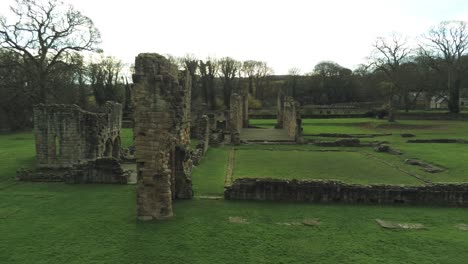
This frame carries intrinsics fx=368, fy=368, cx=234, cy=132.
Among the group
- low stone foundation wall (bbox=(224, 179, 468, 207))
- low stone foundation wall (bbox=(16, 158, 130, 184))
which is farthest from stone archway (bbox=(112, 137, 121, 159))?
low stone foundation wall (bbox=(224, 179, 468, 207))

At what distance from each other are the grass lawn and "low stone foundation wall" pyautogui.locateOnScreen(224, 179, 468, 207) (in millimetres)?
401

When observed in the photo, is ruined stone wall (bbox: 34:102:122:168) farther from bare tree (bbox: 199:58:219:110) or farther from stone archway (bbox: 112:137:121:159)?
bare tree (bbox: 199:58:219:110)

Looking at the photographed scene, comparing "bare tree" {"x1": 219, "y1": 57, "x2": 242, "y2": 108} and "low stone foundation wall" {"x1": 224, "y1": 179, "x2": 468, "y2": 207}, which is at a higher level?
"bare tree" {"x1": 219, "y1": 57, "x2": 242, "y2": 108}

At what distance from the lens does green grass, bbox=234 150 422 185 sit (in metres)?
14.8

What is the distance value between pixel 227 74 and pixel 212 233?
59.7 meters

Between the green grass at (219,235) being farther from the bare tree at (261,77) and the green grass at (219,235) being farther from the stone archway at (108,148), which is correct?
the bare tree at (261,77)

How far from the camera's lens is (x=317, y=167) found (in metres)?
17.2

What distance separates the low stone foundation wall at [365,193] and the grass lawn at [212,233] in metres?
0.40

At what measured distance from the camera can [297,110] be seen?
28.2 metres

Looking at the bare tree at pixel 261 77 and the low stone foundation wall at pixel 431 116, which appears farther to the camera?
the bare tree at pixel 261 77

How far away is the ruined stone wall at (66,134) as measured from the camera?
17.5 metres

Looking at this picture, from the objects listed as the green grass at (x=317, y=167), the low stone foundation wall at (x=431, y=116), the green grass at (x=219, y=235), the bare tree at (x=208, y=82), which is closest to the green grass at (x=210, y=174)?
the green grass at (x=317, y=167)

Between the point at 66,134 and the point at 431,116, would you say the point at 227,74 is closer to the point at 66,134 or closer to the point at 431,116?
the point at 431,116

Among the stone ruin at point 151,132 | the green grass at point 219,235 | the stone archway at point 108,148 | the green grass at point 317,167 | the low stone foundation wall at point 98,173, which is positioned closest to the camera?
the green grass at point 219,235
